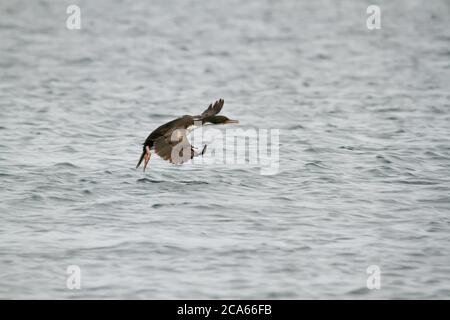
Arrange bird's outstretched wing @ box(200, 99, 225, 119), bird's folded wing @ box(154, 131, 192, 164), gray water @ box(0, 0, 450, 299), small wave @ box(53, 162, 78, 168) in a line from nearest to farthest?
gray water @ box(0, 0, 450, 299), bird's folded wing @ box(154, 131, 192, 164), bird's outstretched wing @ box(200, 99, 225, 119), small wave @ box(53, 162, 78, 168)

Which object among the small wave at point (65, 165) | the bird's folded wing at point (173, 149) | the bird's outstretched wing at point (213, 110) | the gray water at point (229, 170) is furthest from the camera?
the small wave at point (65, 165)

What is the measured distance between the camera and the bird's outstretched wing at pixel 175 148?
1284 cm

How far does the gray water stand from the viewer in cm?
1097

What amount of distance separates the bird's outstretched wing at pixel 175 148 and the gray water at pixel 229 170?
0.75m

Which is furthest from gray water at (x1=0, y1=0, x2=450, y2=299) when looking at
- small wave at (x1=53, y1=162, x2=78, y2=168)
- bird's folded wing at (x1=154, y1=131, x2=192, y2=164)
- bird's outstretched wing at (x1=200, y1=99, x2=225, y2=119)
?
bird's outstretched wing at (x1=200, y1=99, x2=225, y2=119)

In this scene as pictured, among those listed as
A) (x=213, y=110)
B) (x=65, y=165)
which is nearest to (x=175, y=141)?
(x=213, y=110)

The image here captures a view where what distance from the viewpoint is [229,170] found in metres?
15.2

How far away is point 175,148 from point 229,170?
2.33m

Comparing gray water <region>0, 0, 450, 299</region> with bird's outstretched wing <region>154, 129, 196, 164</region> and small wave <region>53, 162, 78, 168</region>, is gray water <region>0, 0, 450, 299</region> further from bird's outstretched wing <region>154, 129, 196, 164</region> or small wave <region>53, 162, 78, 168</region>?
bird's outstretched wing <region>154, 129, 196, 164</region>

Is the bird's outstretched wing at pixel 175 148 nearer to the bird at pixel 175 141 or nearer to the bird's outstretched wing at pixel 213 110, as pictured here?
the bird at pixel 175 141

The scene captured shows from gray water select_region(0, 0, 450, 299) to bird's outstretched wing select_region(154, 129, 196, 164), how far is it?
75 cm

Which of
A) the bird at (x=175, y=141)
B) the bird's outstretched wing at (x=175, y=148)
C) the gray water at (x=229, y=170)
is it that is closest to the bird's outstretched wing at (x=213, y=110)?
the bird at (x=175, y=141)

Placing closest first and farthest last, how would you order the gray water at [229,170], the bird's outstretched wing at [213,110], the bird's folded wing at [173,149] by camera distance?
the gray water at [229,170], the bird's folded wing at [173,149], the bird's outstretched wing at [213,110]
